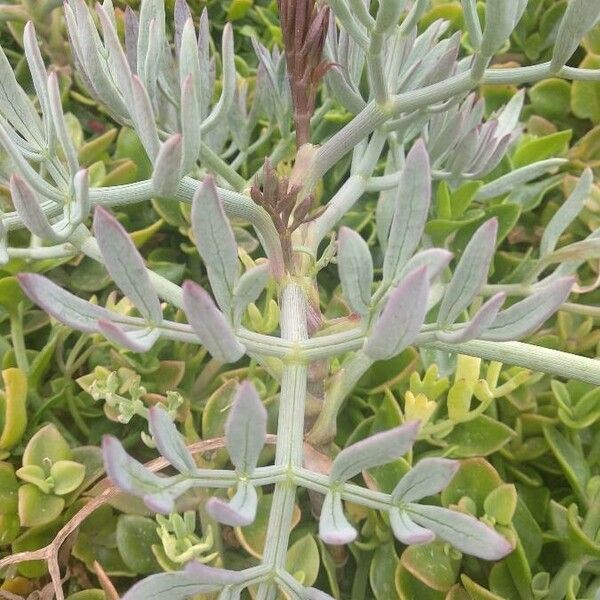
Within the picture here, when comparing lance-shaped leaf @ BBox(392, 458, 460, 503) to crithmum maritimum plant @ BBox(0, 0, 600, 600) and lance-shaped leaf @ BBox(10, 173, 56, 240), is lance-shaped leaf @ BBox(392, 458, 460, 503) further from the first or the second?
lance-shaped leaf @ BBox(10, 173, 56, 240)

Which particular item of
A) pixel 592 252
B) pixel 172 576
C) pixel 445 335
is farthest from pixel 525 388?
pixel 172 576

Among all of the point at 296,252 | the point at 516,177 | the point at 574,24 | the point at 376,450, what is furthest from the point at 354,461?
the point at 516,177

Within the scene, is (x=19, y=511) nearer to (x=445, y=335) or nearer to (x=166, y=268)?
(x=166, y=268)

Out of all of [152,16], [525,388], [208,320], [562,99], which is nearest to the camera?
[208,320]

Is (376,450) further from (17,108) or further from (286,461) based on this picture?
(17,108)

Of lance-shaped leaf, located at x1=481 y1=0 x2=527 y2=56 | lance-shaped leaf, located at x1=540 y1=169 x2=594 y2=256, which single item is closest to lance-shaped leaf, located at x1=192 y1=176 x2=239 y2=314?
lance-shaped leaf, located at x1=481 y1=0 x2=527 y2=56

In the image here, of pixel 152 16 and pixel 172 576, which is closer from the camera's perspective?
pixel 172 576
